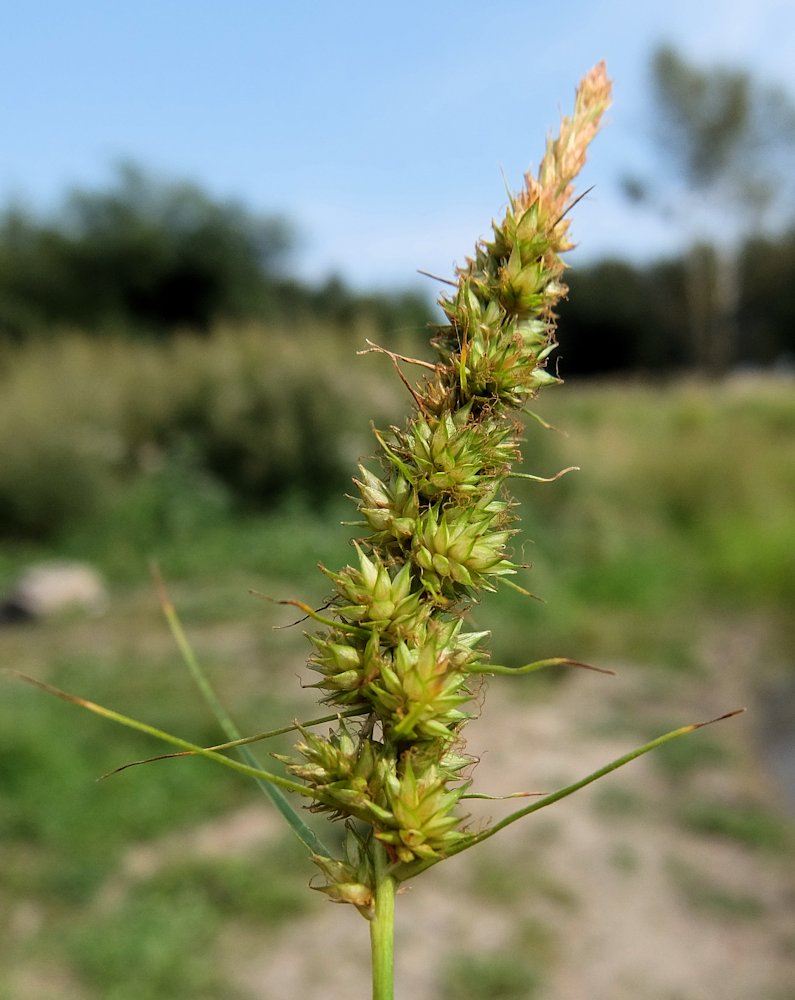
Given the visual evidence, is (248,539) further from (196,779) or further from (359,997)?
(359,997)

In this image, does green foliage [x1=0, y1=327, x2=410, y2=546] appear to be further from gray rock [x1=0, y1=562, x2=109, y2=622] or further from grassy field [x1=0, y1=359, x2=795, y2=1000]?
gray rock [x1=0, y1=562, x2=109, y2=622]

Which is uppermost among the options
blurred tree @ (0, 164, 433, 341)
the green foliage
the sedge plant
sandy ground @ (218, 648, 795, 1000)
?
blurred tree @ (0, 164, 433, 341)

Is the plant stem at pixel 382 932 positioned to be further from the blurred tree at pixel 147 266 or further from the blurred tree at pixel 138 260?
the blurred tree at pixel 138 260

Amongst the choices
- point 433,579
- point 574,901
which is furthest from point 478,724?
point 433,579

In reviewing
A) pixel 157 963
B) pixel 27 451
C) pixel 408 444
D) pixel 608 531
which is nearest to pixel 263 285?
pixel 27 451

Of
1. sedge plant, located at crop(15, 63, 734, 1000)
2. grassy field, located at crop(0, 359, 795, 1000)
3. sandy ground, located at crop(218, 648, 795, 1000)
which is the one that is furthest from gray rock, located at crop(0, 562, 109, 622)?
sedge plant, located at crop(15, 63, 734, 1000)

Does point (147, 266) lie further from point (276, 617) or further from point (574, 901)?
point (574, 901)

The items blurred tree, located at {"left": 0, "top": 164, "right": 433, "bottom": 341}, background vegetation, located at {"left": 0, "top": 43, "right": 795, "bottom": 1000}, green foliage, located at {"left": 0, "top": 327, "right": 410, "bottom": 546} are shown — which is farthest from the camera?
blurred tree, located at {"left": 0, "top": 164, "right": 433, "bottom": 341}
